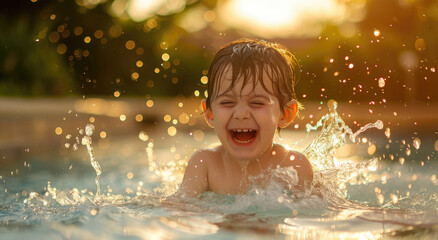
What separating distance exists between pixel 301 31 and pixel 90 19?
38.8ft

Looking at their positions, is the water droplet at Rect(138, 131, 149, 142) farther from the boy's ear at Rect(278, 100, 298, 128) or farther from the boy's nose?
the boy's nose

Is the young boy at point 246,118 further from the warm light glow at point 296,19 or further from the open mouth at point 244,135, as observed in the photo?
the warm light glow at point 296,19

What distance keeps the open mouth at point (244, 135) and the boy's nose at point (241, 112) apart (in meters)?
0.11

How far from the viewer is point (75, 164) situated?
7.19 m

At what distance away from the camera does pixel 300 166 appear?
379 centimetres

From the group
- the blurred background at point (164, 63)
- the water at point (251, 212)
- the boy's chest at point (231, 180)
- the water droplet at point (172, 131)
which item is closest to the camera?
the water at point (251, 212)

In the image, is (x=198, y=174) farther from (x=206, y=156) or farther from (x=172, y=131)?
(x=172, y=131)

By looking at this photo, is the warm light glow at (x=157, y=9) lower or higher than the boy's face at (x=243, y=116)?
higher

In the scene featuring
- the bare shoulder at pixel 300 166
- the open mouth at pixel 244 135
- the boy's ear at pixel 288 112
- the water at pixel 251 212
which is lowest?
the water at pixel 251 212

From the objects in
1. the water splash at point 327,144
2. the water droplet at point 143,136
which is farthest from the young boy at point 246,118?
the water droplet at point 143,136

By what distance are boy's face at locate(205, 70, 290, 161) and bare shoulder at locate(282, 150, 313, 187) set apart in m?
0.28

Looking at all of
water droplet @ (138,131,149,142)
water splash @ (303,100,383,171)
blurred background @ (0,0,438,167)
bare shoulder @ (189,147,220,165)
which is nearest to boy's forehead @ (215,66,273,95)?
bare shoulder @ (189,147,220,165)

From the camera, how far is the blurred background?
476 inches

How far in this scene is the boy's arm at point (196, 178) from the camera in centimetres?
373
